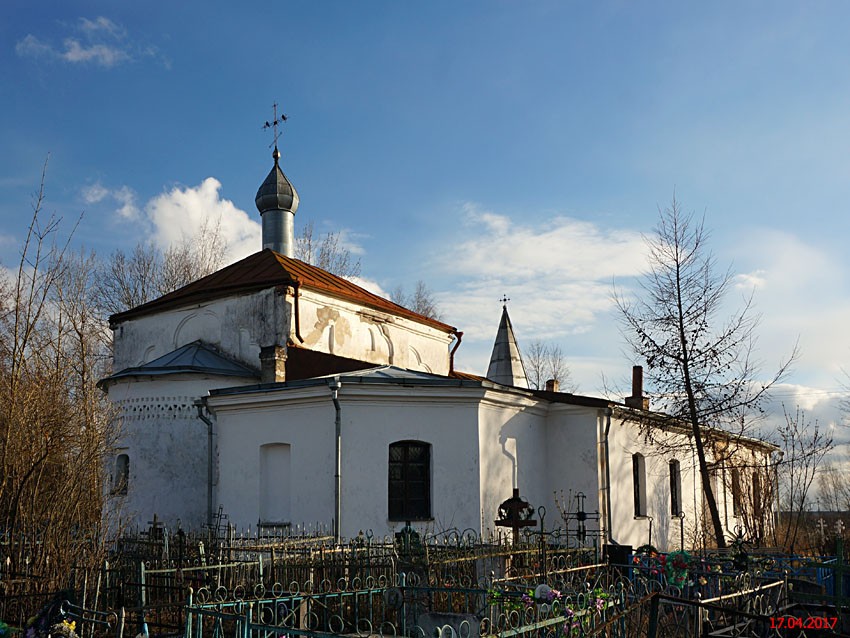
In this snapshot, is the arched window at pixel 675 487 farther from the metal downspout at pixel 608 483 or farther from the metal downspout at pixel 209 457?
the metal downspout at pixel 209 457

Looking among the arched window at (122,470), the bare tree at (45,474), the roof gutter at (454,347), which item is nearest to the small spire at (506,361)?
the roof gutter at (454,347)

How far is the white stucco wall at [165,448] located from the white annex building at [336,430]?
3 centimetres

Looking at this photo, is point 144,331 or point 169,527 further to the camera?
point 144,331

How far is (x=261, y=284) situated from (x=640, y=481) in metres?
10.5

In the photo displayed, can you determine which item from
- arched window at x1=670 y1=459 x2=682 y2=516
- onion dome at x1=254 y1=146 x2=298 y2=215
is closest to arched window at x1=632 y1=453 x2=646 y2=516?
arched window at x1=670 y1=459 x2=682 y2=516

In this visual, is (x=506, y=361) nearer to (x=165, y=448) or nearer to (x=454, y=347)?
(x=454, y=347)

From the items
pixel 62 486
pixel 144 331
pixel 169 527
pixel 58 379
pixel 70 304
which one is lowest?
pixel 169 527

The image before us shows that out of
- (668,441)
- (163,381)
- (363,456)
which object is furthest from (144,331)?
(668,441)

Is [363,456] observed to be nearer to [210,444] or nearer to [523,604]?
[210,444]

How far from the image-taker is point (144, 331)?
22453 millimetres

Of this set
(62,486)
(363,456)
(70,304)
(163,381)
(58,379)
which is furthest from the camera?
(70,304)

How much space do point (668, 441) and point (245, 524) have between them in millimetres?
11478

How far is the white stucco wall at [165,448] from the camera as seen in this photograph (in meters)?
17.8

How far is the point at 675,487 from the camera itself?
2262cm
